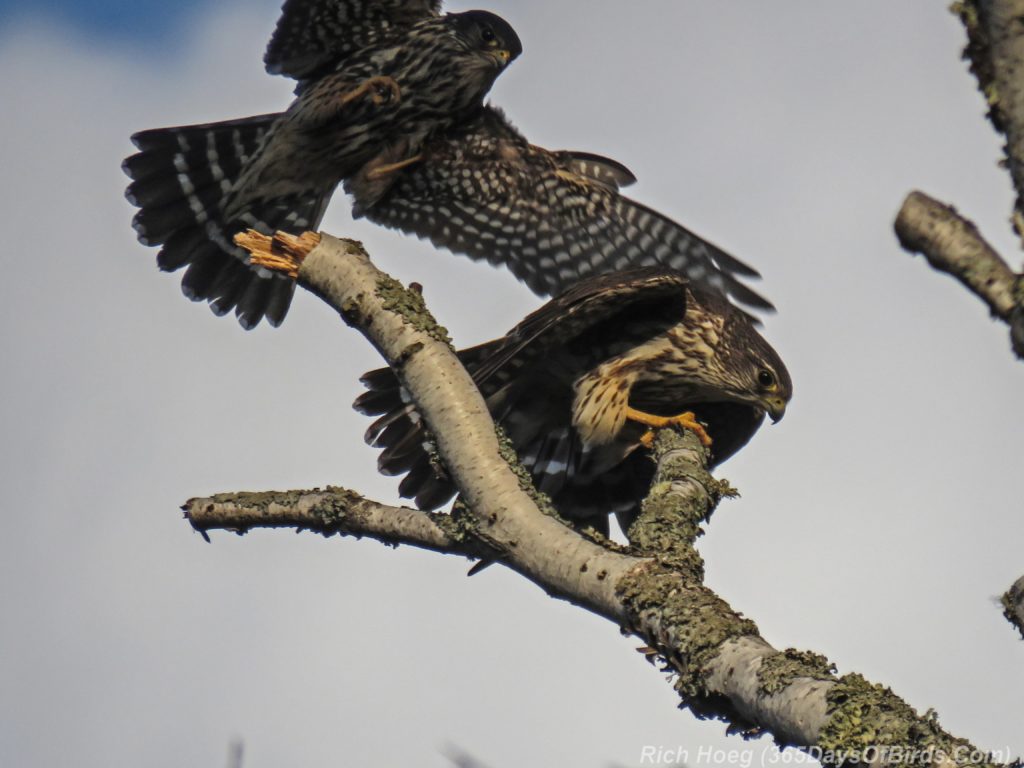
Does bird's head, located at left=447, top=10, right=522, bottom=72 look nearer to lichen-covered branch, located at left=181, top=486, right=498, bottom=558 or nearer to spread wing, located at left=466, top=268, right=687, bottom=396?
spread wing, located at left=466, top=268, right=687, bottom=396

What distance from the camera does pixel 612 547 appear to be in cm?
316

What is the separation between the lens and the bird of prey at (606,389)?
Answer: 548 centimetres

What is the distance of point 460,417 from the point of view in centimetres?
356

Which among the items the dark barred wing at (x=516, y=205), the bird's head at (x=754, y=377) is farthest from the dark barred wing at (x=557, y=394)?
the dark barred wing at (x=516, y=205)

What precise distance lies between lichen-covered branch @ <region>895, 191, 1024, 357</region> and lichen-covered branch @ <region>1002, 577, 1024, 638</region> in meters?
0.52

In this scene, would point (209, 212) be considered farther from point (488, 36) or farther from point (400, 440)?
point (400, 440)

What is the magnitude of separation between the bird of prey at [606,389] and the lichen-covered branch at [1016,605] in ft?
10.0

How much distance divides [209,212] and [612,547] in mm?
5167

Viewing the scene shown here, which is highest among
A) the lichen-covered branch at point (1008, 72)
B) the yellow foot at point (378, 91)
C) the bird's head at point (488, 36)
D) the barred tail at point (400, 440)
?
the bird's head at point (488, 36)

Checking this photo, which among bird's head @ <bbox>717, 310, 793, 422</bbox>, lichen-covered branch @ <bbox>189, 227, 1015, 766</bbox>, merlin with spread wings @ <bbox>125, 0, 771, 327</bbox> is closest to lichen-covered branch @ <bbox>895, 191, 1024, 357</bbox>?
lichen-covered branch @ <bbox>189, 227, 1015, 766</bbox>

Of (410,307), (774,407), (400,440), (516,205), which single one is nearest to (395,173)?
(516,205)

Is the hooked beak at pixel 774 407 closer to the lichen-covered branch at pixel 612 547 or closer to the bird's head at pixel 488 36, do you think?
the lichen-covered branch at pixel 612 547

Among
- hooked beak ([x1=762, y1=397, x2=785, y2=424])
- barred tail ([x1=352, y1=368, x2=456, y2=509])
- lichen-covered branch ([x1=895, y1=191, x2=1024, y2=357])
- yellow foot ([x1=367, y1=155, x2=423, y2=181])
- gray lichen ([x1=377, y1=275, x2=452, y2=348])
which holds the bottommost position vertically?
lichen-covered branch ([x1=895, y1=191, x2=1024, y2=357])

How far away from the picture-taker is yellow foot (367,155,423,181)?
7.89 m
